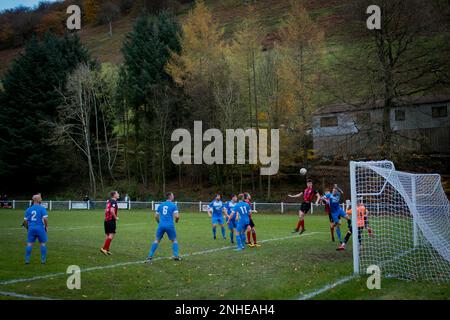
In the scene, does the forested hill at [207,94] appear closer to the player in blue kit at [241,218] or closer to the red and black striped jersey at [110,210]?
the player in blue kit at [241,218]

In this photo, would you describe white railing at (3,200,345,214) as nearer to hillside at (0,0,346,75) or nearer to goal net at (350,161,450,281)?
goal net at (350,161,450,281)

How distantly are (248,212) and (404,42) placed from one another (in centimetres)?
2686

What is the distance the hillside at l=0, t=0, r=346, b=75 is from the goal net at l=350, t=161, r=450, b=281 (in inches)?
2865

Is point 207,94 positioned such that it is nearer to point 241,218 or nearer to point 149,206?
point 149,206

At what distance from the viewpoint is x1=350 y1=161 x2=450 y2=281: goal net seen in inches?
474

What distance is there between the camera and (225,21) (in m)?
106

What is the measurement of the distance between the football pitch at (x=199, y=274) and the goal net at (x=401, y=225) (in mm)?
919

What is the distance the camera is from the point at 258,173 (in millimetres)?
48406

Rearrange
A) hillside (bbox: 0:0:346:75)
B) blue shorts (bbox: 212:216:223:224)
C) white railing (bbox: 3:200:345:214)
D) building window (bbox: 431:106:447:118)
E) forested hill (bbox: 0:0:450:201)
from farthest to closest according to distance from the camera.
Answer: hillside (bbox: 0:0:346:75)
building window (bbox: 431:106:447:118)
white railing (bbox: 3:200:345:214)
forested hill (bbox: 0:0:450:201)
blue shorts (bbox: 212:216:223:224)

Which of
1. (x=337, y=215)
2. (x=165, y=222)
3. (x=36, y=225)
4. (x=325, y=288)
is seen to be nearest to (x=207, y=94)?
(x=337, y=215)

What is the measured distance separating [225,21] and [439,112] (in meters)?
69.9

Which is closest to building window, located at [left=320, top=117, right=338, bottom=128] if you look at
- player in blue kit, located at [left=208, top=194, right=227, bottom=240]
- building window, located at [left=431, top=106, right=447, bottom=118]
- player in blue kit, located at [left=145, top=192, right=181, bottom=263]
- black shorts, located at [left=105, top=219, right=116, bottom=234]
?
building window, located at [left=431, top=106, right=447, bottom=118]
